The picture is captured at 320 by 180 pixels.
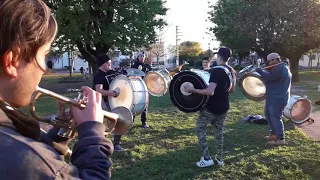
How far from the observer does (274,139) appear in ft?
27.2

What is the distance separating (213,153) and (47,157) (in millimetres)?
6430

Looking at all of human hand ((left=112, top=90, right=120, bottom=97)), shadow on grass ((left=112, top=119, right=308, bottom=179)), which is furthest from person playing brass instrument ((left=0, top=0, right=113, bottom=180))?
human hand ((left=112, top=90, right=120, bottom=97))

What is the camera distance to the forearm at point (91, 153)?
1.30m

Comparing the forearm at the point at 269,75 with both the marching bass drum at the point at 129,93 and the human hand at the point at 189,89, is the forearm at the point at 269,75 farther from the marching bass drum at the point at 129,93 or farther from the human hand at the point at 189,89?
the marching bass drum at the point at 129,93

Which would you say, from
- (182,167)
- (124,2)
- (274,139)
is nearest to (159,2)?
(124,2)

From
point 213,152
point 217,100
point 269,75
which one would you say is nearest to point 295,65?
point 269,75

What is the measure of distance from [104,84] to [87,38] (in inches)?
528

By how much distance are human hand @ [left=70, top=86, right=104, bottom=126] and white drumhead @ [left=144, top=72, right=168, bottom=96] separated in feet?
30.3

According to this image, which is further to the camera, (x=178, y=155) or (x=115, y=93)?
(x=115, y=93)

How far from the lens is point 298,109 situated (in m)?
10.1

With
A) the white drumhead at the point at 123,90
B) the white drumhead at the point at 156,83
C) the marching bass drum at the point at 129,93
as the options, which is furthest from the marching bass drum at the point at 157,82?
the white drumhead at the point at 123,90

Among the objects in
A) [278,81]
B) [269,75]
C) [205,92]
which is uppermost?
[269,75]

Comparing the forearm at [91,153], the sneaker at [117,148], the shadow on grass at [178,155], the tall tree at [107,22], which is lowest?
the shadow on grass at [178,155]

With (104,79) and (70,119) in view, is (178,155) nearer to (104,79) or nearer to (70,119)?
(104,79)
